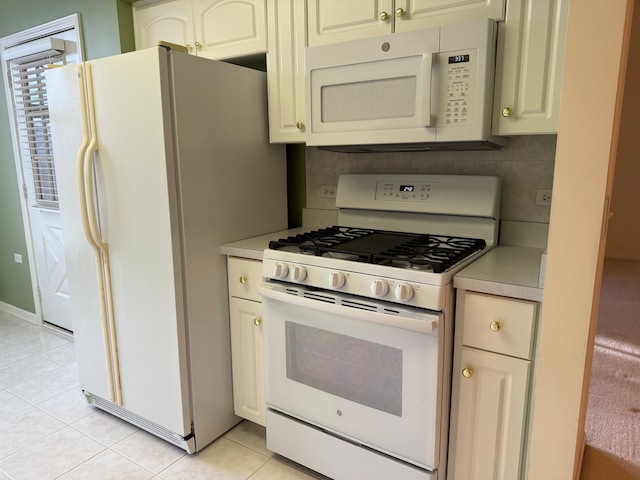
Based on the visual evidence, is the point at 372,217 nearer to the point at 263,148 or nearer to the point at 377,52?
the point at 263,148

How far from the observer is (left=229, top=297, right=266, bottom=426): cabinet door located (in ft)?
6.60

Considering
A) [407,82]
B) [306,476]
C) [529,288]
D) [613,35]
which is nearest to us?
[613,35]

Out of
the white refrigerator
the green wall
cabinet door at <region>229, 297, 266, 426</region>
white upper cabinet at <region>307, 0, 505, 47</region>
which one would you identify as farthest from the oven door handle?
the green wall

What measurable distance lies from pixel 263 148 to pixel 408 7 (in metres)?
0.91

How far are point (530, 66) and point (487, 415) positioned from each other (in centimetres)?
121

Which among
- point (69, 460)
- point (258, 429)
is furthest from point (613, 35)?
point (69, 460)

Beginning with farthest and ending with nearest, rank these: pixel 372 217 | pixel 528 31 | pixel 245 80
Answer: pixel 372 217
pixel 245 80
pixel 528 31

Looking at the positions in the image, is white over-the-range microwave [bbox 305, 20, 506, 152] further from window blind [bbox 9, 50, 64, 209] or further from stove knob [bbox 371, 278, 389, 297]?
window blind [bbox 9, 50, 64, 209]

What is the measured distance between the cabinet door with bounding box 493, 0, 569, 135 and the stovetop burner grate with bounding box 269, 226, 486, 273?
49cm

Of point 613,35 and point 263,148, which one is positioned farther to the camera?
point 263,148

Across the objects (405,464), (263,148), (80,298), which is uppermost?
(263,148)

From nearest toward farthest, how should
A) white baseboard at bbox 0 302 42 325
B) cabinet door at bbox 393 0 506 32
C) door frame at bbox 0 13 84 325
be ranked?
cabinet door at bbox 393 0 506 32, door frame at bbox 0 13 84 325, white baseboard at bbox 0 302 42 325

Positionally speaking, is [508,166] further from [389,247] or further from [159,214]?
[159,214]

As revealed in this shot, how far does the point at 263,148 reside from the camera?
221cm
